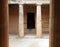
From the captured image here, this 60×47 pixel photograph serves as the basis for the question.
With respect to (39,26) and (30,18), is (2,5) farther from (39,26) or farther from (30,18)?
(30,18)

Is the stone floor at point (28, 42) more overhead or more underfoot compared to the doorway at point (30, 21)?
more underfoot

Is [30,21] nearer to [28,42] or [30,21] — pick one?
[30,21]

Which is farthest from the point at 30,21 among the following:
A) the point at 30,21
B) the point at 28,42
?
the point at 28,42

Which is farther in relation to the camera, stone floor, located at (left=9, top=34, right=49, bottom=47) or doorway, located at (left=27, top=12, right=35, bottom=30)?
doorway, located at (left=27, top=12, right=35, bottom=30)

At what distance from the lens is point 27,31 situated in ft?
66.2

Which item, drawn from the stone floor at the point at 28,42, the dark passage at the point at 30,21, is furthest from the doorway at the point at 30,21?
the stone floor at the point at 28,42

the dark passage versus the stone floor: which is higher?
the dark passage

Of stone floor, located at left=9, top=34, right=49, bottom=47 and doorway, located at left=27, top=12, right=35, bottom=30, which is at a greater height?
doorway, located at left=27, top=12, right=35, bottom=30

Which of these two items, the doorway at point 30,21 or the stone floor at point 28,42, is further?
the doorway at point 30,21

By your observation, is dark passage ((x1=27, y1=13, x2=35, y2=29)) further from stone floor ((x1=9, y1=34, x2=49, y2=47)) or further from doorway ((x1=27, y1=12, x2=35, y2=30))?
stone floor ((x1=9, y1=34, x2=49, y2=47))

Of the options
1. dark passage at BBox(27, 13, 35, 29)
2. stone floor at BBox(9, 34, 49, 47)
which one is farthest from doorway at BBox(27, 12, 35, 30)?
stone floor at BBox(9, 34, 49, 47)

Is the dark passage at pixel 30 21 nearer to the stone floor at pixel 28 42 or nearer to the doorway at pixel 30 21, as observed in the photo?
the doorway at pixel 30 21

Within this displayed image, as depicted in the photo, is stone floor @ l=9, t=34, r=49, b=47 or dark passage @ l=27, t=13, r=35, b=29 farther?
dark passage @ l=27, t=13, r=35, b=29
